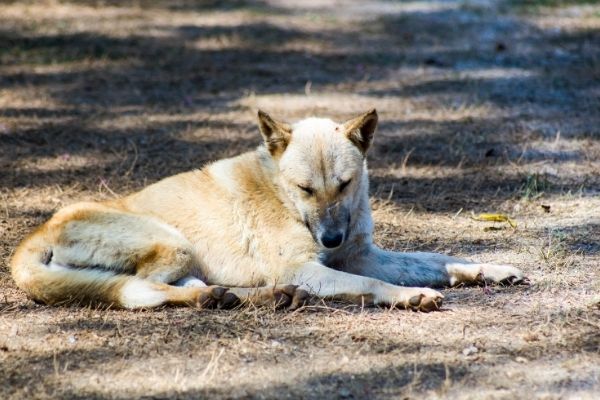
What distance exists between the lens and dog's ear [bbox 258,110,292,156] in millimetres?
5773

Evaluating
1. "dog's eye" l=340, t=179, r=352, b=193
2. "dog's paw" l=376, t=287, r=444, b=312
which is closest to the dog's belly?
"dog's eye" l=340, t=179, r=352, b=193

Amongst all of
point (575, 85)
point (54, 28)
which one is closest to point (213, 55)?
point (54, 28)

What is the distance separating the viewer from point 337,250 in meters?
5.82

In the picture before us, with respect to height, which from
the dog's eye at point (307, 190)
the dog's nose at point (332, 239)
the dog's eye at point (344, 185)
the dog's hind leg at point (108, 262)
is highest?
the dog's eye at point (344, 185)

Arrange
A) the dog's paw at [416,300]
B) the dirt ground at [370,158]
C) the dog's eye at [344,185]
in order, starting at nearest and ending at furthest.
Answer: the dirt ground at [370,158], the dog's paw at [416,300], the dog's eye at [344,185]

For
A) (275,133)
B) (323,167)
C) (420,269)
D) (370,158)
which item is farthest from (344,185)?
(370,158)

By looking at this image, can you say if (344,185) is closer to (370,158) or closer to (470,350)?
(470,350)

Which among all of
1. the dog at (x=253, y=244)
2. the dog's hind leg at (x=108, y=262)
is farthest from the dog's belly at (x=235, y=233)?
the dog's hind leg at (x=108, y=262)

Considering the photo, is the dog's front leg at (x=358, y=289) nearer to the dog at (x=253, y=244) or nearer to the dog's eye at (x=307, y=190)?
the dog at (x=253, y=244)

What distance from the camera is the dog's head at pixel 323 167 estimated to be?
5.52 meters

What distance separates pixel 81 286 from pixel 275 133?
4.90ft

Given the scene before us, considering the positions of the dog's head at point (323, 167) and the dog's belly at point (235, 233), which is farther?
the dog's belly at point (235, 233)

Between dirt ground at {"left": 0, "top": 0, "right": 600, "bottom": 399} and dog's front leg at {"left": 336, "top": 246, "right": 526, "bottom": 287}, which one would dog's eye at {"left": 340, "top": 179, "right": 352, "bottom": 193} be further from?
dirt ground at {"left": 0, "top": 0, "right": 600, "bottom": 399}

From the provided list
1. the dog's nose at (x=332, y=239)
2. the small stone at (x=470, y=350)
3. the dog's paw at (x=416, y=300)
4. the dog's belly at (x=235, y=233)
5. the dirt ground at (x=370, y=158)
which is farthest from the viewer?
the dog's belly at (x=235, y=233)
